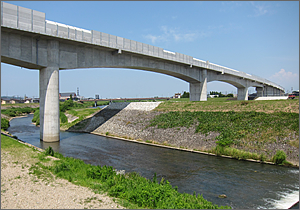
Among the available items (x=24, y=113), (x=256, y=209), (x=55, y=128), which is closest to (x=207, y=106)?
(x=55, y=128)

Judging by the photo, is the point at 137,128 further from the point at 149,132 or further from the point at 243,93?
the point at 243,93

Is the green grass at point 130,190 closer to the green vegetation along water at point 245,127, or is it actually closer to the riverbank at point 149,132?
the green vegetation along water at point 245,127

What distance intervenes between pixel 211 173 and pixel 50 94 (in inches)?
831

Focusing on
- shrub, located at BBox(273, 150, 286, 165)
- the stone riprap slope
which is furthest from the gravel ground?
the stone riprap slope

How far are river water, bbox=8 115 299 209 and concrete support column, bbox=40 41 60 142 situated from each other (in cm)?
226

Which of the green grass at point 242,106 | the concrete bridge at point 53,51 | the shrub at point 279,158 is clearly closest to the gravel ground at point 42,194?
the shrub at point 279,158

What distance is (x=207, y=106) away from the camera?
3516 cm

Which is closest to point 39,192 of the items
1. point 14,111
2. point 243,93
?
point 14,111

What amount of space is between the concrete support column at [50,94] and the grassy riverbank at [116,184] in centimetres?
1119

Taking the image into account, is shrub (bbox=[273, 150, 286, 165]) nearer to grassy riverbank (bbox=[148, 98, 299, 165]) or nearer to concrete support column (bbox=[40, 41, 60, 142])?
grassy riverbank (bbox=[148, 98, 299, 165])

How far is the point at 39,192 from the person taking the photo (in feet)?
34.3

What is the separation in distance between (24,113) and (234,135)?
75.7 meters

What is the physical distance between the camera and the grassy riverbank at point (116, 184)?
9875 mm

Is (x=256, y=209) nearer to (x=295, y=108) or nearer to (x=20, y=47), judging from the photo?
(x=295, y=108)
